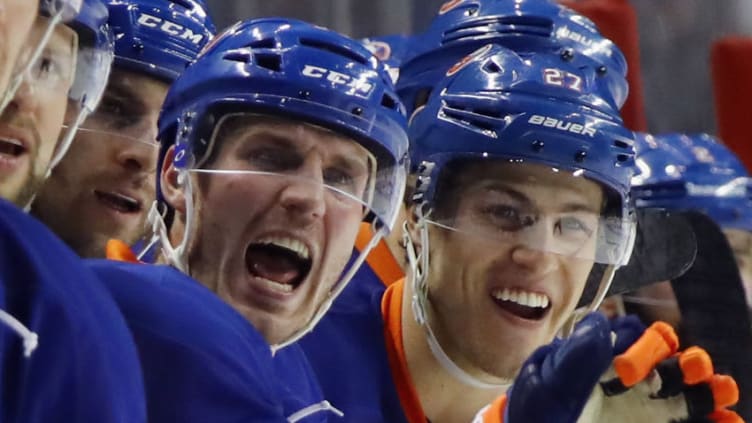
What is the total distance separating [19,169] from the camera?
98 cm

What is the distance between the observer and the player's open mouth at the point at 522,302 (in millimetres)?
1396

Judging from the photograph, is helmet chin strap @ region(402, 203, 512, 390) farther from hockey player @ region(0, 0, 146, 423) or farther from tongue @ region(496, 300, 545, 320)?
hockey player @ region(0, 0, 146, 423)

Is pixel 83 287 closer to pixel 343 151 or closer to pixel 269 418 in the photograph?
pixel 269 418

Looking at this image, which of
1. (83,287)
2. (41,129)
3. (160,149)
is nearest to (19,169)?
(41,129)

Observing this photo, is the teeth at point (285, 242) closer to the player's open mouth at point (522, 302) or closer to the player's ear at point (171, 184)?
the player's ear at point (171, 184)

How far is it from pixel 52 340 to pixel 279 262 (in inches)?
13.8

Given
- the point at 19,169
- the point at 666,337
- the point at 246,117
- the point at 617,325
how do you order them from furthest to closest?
the point at 617,325
the point at 666,337
the point at 246,117
the point at 19,169

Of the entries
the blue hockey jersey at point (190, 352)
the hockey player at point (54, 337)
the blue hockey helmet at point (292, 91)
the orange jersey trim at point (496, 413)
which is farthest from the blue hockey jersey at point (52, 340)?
the orange jersey trim at point (496, 413)

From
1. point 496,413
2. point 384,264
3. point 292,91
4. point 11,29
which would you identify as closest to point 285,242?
point 292,91

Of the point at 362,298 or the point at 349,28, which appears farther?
the point at 349,28

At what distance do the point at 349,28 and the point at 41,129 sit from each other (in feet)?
6.26

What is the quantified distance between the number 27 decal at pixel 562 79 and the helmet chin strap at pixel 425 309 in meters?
0.19

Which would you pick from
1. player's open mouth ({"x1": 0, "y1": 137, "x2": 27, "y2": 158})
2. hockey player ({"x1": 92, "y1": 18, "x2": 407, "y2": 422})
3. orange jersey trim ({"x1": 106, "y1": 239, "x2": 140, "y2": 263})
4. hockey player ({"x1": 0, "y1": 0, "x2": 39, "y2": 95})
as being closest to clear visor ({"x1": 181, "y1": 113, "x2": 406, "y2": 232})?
hockey player ({"x1": 92, "y1": 18, "x2": 407, "y2": 422})

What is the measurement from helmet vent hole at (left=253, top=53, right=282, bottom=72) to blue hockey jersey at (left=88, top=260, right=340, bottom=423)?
0.22 m
